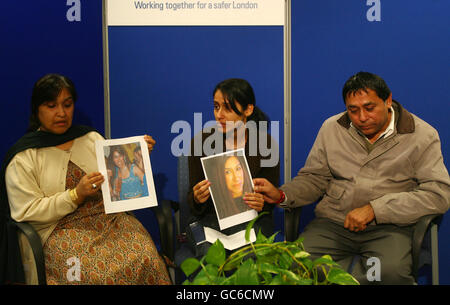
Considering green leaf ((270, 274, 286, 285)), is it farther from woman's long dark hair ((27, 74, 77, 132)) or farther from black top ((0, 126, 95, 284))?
woman's long dark hair ((27, 74, 77, 132))

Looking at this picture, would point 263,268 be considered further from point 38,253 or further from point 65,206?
point 65,206

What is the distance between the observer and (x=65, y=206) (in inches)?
103

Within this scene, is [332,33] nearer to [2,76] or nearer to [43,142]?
[43,142]

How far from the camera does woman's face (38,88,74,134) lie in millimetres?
2754

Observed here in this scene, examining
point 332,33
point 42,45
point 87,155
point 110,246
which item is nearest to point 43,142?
point 87,155

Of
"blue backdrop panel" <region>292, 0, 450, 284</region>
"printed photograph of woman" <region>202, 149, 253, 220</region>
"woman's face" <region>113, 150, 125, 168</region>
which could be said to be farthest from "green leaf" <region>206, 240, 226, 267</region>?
"blue backdrop panel" <region>292, 0, 450, 284</region>

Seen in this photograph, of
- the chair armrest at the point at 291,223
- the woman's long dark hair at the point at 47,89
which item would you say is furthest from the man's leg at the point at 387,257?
the woman's long dark hair at the point at 47,89

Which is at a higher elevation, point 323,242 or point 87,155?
point 87,155

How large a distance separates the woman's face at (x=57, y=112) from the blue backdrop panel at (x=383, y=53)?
67.2 inches

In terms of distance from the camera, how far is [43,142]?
109 inches

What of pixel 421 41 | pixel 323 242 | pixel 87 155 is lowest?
pixel 323 242
